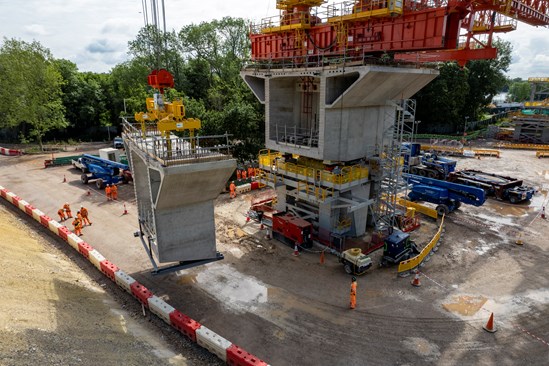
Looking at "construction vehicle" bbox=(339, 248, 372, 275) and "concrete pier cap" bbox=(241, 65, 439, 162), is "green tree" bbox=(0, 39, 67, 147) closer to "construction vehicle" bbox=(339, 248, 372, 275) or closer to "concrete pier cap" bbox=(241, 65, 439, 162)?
"concrete pier cap" bbox=(241, 65, 439, 162)

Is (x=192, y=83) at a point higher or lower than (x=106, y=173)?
higher

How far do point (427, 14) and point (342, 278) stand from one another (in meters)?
11.9

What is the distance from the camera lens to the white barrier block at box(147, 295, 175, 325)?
40.9 feet

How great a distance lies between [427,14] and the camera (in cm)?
1533

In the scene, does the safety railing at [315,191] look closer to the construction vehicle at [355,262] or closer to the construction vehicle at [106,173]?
the construction vehicle at [355,262]

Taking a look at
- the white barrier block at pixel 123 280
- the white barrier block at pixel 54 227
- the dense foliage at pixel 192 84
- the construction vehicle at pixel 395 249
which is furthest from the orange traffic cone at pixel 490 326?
the dense foliage at pixel 192 84

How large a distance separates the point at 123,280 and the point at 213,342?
Result: 5369 mm

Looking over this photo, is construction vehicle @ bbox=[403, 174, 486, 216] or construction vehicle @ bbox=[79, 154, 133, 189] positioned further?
construction vehicle @ bbox=[79, 154, 133, 189]

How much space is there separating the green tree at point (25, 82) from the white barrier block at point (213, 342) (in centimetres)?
3946

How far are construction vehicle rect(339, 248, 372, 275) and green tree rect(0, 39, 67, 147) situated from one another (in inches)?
1553

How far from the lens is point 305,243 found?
18656 millimetres

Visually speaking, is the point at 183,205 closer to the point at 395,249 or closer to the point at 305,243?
the point at 305,243

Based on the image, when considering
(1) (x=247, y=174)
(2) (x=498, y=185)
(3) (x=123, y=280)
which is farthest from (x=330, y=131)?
(2) (x=498, y=185)

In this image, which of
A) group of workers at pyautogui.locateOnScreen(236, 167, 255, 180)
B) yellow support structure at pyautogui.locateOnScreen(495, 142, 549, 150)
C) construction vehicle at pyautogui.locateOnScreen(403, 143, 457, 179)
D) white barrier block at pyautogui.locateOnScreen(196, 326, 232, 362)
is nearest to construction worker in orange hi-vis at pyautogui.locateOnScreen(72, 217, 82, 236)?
white barrier block at pyautogui.locateOnScreen(196, 326, 232, 362)
